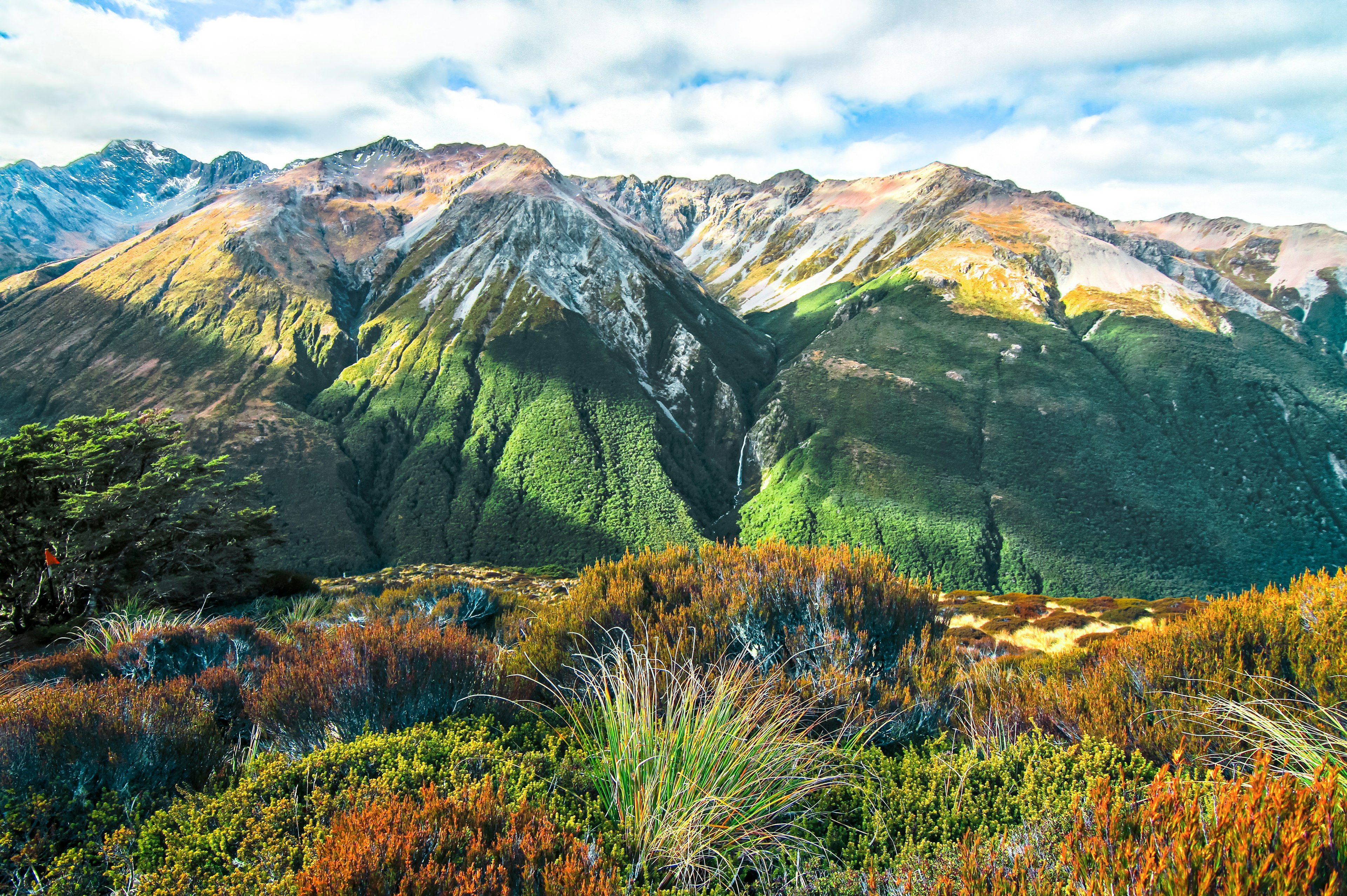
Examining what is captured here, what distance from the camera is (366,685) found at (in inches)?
188

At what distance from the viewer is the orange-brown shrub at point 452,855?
2596mm

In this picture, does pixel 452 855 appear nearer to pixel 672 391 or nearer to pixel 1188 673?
pixel 1188 673

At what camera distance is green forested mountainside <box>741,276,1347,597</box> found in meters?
58.4

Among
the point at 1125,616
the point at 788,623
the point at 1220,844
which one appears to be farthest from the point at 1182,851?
the point at 1125,616

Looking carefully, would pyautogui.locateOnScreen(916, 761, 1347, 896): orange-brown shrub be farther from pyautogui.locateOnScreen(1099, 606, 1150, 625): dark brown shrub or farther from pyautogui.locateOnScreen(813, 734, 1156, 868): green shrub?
pyautogui.locateOnScreen(1099, 606, 1150, 625): dark brown shrub

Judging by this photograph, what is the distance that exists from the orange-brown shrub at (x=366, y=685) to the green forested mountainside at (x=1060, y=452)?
148 feet

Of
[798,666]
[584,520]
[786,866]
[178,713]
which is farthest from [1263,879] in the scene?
[584,520]

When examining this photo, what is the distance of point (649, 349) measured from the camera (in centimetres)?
8800

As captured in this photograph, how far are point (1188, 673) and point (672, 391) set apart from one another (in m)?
79.5

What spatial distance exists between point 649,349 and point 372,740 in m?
85.8

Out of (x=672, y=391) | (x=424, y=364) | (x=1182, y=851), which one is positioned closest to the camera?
(x=1182, y=851)

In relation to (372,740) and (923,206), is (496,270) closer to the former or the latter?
(372,740)

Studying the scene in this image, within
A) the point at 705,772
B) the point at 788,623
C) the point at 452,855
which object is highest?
the point at 452,855

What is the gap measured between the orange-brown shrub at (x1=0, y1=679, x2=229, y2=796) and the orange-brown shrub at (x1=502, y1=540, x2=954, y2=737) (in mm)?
2570
